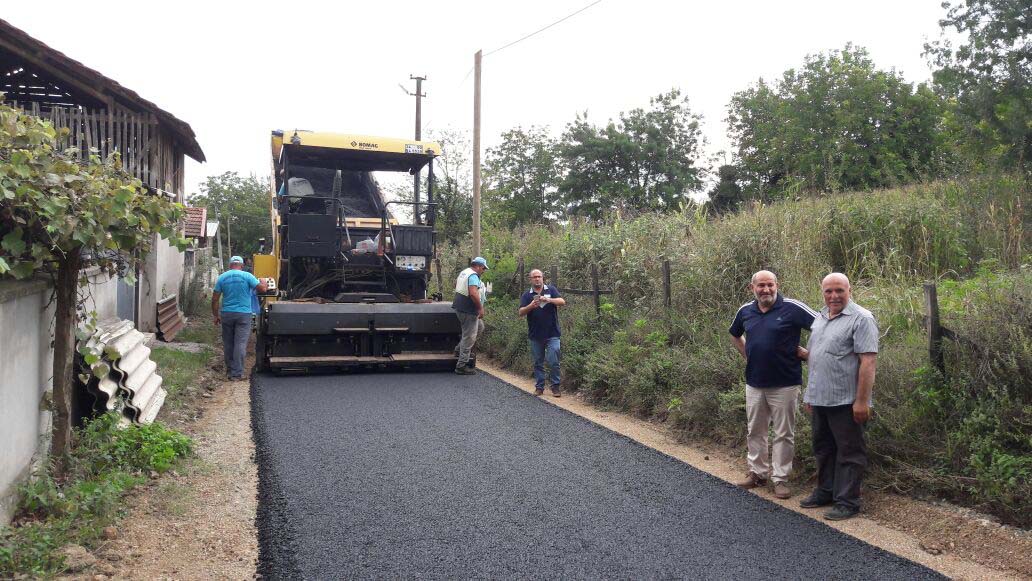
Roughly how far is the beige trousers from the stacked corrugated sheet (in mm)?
4470

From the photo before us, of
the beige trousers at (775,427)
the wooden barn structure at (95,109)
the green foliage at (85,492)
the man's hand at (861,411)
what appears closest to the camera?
the green foliage at (85,492)

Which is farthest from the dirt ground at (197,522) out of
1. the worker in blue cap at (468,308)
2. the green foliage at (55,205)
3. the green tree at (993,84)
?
the green tree at (993,84)

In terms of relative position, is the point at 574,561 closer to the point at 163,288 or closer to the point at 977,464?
the point at 977,464

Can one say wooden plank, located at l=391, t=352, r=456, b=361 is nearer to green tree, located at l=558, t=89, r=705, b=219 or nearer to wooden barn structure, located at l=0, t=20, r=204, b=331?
wooden barn structure, located at l=0, t=20, r=204, b=331

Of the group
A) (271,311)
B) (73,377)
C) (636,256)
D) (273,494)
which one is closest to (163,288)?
(271,311)

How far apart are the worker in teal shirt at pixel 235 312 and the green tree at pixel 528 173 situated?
74.7 feet

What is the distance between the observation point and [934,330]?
548 centimetres

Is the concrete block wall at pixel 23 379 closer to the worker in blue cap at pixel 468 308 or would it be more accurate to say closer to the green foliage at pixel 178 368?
the green foliage at pixel 178 368

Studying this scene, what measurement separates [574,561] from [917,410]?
274cm

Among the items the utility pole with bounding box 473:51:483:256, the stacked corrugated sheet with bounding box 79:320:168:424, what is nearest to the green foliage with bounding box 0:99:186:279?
the stacked corrugated sheet with bounding box 79:320:168:424

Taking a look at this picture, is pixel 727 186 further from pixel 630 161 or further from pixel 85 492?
pixel 85 492

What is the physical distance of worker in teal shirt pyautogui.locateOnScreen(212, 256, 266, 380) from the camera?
10.5 m

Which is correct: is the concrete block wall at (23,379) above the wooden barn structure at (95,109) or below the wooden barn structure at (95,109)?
below

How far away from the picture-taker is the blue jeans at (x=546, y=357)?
9680 millimetres
